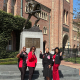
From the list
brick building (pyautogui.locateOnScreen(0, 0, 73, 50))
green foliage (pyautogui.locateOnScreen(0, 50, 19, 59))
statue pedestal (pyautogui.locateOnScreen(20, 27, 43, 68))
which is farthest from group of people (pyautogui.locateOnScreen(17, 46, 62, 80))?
brick building (pyautogui.locateOnScreen(0, 0, 73, 50))

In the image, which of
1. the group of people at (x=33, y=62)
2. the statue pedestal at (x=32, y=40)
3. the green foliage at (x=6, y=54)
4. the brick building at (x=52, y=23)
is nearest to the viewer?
the group of people at (x=33, y=62)

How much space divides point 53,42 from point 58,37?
1.83 m

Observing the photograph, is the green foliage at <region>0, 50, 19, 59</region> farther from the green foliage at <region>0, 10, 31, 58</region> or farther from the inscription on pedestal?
the inscription on pedestal

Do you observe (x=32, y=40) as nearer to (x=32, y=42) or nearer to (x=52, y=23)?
(x=32, y=42)

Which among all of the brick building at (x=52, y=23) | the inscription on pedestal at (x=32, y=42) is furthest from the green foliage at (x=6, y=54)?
the brick building at (x=52, y=23)

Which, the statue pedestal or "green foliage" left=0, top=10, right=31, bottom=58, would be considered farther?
"green foliage" left=0, top=10, right=31, bottom=58

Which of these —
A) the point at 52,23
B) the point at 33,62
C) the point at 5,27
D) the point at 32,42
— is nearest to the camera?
the point at 33,62

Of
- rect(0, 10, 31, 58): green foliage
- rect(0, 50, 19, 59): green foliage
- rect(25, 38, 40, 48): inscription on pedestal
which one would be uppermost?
rect(0, 10, 31, 58): green foliage

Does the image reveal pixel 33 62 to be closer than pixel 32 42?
Yes

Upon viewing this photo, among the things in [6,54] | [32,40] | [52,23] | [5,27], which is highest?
[52,23]

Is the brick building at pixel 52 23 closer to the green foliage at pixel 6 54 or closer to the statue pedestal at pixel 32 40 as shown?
the green foliage at pixel 6 54

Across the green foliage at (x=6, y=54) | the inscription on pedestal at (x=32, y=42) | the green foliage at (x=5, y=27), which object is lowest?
the green foliage at (x=6, y=54)

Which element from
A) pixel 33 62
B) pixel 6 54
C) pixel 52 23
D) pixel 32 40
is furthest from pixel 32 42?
pixel 52 23

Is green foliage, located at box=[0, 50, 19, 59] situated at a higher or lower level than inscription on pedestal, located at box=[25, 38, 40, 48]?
lower
